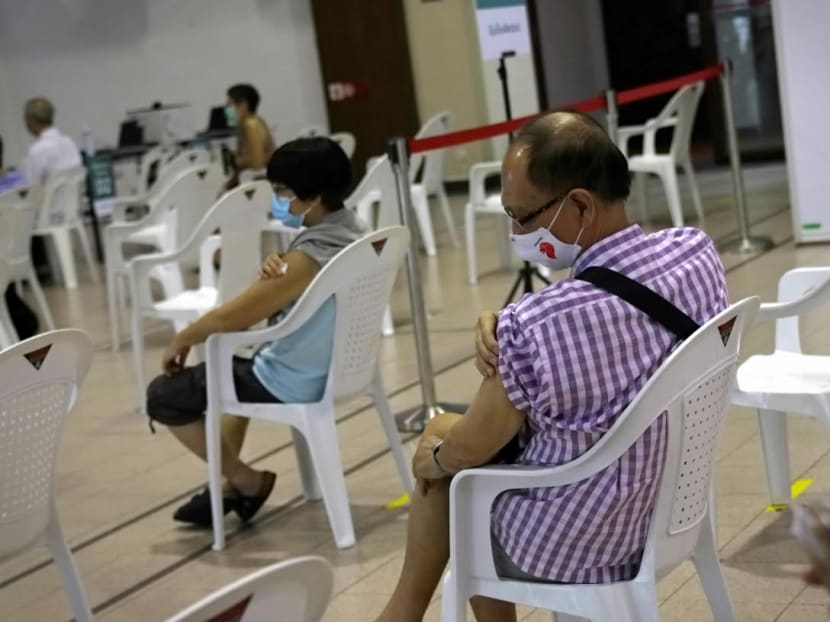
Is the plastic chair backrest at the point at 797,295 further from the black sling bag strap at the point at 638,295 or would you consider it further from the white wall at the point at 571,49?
the white wall at the point at 571,49

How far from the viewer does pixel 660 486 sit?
2.42m

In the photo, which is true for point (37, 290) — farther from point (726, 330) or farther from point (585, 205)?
point (726, 330)

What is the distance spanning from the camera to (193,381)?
13.5 ft

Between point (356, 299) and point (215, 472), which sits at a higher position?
point (356, 299)

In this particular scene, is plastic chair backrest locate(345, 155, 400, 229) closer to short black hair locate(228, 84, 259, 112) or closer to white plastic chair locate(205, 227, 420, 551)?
short black hair locate(228, 84, 259, 112)

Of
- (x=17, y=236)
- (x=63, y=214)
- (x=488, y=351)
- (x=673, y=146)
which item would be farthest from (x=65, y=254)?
(x=488, y=351)

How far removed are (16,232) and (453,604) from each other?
600 cm

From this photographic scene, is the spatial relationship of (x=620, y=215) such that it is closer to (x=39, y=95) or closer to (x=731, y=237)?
(x=731, y=237)

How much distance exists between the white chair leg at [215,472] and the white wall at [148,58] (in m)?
10.3

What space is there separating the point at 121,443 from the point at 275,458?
35.4 inches

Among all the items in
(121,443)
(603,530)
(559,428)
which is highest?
(559,428)

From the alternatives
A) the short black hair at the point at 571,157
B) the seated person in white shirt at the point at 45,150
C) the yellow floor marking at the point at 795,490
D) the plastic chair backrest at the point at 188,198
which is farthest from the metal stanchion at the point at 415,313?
the seated person in white shirt at the point at 45,150

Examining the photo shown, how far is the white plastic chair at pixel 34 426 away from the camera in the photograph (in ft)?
10.0

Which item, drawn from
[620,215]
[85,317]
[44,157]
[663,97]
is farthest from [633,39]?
[620,215]
